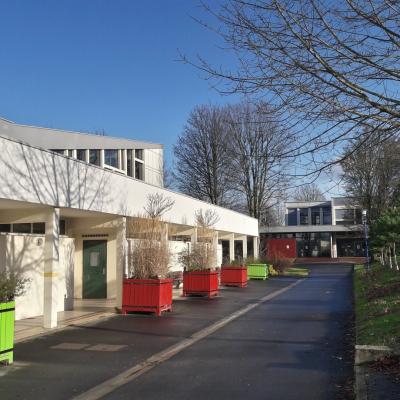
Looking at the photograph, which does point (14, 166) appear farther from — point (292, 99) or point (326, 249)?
point (326, 249)

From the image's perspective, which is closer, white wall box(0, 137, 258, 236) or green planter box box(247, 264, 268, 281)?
white wall box(0, 137, 258, 236)

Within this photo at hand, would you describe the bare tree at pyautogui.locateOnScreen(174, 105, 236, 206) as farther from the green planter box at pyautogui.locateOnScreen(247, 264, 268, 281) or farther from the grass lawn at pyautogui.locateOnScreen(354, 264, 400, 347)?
the grass lawn at pyautogui.locateOnScreen(354, 264, 400, 347)

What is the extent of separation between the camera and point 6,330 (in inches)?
333

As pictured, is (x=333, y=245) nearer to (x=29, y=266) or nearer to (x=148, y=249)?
(x=148, y=249)

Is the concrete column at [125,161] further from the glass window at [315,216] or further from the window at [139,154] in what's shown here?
the glass window at [315,216]

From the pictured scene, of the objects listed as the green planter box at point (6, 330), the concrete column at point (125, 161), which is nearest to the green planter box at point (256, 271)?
the concrete column at point (125, 161)

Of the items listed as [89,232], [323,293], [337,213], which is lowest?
[323,293]

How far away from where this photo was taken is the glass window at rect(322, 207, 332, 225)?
255 feet

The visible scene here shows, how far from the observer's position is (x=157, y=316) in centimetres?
1506

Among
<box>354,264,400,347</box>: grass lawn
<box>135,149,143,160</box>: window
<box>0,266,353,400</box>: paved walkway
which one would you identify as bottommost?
<box>0,266,353,400</box>: paved walkway

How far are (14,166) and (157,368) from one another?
5.48 meters

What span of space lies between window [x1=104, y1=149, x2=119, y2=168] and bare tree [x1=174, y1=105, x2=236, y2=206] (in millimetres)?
20046

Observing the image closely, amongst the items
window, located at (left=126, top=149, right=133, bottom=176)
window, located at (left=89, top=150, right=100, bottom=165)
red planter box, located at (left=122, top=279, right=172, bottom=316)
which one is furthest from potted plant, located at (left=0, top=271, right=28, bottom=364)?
window, located at (left=126, top=149, right=133, bottom=176)

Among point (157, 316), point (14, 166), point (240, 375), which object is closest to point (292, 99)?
point (240, 375)
